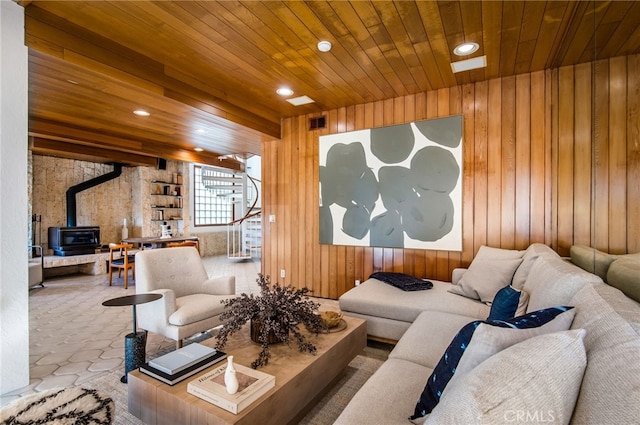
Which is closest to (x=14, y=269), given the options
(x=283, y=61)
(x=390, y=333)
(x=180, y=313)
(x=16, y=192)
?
(x=16, y=192)

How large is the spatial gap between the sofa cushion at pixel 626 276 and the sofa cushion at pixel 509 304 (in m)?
0.43

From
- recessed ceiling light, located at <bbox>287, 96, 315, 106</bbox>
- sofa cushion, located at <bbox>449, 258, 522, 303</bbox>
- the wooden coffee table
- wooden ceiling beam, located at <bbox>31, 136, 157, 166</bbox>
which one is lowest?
the wooden coffee table

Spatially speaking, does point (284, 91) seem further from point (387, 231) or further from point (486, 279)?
point (486, 279)

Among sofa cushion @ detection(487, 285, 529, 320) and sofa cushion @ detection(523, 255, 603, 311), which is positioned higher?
sofa cushion @ detection(523, 255, 603, 311)

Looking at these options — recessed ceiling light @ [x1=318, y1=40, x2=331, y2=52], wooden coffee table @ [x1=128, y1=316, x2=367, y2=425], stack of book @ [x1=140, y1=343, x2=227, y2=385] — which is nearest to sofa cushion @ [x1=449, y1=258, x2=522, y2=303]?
wooden coffee table @ [x1=128, y1=316, x2=367, y2=425]

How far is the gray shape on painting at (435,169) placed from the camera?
3646mm

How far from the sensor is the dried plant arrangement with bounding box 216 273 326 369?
1888 millimetres

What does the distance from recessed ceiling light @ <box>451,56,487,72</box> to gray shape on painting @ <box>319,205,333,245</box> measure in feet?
7.47

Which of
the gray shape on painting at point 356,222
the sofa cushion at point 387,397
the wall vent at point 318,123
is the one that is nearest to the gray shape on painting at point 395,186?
the gray shape on painting at point 356,222

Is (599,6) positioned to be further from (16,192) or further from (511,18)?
(16,192)

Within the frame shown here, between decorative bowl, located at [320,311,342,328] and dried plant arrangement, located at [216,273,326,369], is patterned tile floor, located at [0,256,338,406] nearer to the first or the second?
dried plant arrangement, located at [216,273,326,369]

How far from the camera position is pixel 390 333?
9.07 feet

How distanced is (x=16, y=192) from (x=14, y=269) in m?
0.55

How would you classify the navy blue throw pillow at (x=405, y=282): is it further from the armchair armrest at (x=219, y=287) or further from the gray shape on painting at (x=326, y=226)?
the armchair armrest at (x=219, y=287)
